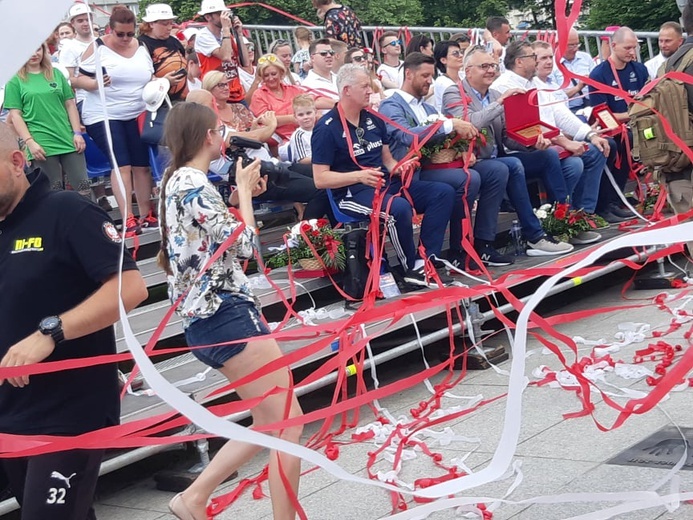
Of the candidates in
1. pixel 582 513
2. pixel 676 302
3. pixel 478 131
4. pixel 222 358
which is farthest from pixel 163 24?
pixel 582 513

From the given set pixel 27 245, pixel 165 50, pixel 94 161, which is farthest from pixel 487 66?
pixel 27 245

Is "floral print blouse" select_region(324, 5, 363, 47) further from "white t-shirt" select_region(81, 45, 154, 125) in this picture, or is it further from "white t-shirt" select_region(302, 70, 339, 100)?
"white t-shirt" select_region(81, 45, 154, 125)

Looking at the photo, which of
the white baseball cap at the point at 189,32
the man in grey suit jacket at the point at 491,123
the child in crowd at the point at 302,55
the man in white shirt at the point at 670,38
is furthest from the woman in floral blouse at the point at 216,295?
the child in crowd at the point at 302,55

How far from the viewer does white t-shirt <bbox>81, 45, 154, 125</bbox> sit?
29.9ft

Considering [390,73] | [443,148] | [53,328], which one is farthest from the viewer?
[390,73]

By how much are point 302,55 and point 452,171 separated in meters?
4.95

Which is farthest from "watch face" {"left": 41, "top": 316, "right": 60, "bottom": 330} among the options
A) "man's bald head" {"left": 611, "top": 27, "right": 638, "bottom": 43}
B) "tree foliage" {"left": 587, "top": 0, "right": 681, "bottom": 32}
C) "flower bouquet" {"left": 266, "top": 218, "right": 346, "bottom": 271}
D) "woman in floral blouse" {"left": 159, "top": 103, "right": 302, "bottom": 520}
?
"tree foliage" {"left": 587, "top": 0, "right": 681, "bottom": 32}

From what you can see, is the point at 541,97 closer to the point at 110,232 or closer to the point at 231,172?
the point at 231,172

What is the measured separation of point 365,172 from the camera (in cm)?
785

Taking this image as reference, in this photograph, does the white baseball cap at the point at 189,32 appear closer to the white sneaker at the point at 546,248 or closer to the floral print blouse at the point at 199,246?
the white sneaker at the point at 546,248

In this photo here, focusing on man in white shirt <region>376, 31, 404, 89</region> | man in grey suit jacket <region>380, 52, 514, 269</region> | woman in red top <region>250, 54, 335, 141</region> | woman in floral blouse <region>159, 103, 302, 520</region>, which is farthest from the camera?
man in white shirt <region>376, 31, 404, 89</region>

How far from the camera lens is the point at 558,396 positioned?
6.51 metres

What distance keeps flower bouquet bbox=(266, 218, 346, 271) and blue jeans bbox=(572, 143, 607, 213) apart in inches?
116

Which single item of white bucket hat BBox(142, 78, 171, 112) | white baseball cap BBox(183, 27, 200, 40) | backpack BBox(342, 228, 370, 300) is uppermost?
A: white baseball cap BBox(183, 27, 200, 40)
